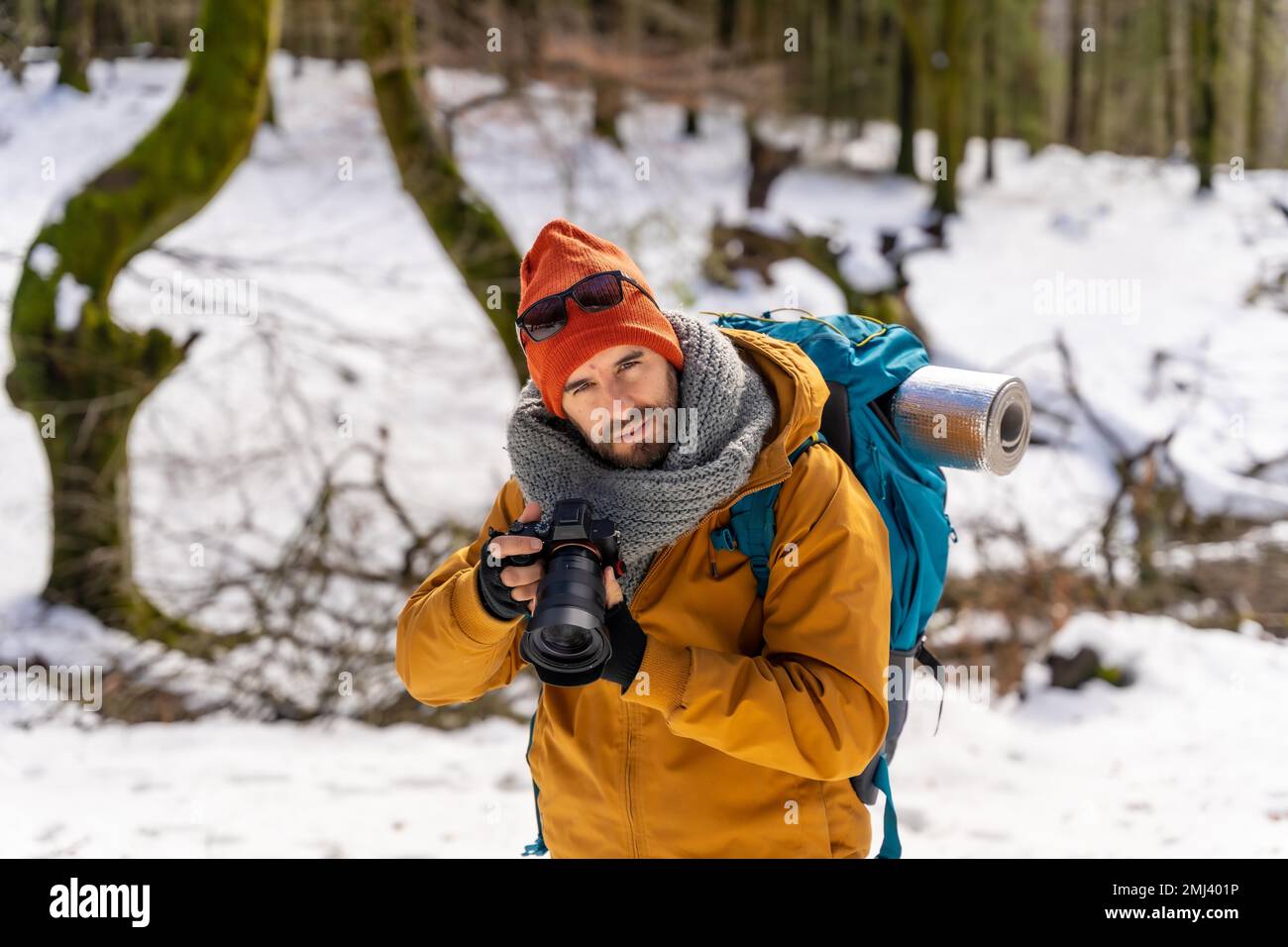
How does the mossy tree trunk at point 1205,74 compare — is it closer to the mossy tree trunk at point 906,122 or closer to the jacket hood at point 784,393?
the mossy tree trunk at point 906,122

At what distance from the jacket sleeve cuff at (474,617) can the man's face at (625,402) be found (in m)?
0.32

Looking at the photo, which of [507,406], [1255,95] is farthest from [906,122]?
[507,406]

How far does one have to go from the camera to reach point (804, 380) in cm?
192

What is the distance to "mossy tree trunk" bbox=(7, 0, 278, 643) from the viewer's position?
5.93 metres

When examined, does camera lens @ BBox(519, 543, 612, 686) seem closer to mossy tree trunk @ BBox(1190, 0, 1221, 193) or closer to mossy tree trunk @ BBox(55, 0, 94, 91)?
mossy tree trunk @ BBox(55, 0, 94, 91)

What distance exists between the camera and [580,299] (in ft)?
6.55

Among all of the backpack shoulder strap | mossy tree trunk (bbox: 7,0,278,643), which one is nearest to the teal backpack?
the backpack shoulder strap

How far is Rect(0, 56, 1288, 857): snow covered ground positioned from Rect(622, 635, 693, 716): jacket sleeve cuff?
88.7 inches

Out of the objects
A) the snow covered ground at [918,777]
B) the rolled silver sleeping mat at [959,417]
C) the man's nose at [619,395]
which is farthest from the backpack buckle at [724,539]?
the snow covered ground at [918,777]

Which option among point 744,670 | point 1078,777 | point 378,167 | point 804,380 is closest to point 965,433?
point 804,380

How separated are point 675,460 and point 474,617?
1.39 ft

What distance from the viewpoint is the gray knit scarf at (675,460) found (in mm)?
→ 1808

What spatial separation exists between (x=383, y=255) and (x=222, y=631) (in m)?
8.19
